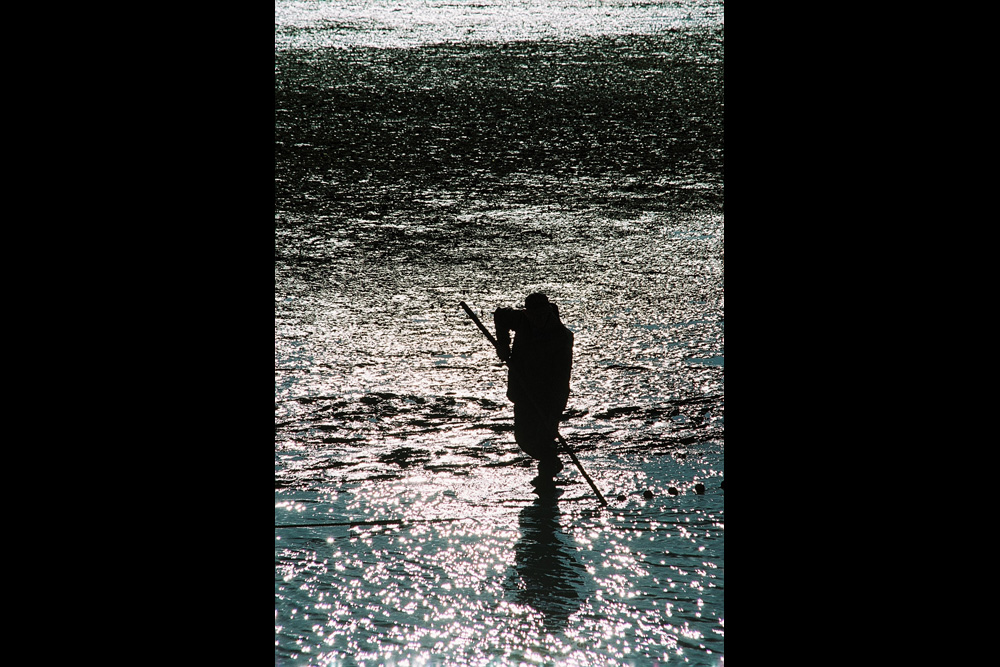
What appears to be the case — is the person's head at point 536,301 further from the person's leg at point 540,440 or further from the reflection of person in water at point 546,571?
the reflection of person in water at point 546,571

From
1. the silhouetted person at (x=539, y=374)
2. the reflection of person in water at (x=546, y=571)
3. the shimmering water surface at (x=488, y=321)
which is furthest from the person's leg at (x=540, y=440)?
the reflection of person in water at (x=546, y=571)

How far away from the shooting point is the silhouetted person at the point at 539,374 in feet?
20.3

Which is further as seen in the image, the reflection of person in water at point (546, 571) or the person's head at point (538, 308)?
the person's head at point (538, 308)

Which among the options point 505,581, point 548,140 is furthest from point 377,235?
point 505,581

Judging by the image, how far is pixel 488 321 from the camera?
9828 millimetres

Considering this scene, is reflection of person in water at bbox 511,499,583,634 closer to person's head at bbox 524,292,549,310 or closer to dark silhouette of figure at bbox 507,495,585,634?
dark silhouette of figure at bbox 507,495,585,634

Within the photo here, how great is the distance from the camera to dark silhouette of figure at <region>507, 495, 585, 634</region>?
180 inches

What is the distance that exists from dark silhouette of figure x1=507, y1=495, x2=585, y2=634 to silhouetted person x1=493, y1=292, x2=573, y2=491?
47cm

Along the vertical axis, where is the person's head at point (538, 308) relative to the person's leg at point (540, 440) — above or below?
above

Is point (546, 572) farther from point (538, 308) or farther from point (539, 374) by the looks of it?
point (538, 308)

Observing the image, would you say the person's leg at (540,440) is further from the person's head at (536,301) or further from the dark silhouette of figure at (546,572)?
the person's head at (536,301)

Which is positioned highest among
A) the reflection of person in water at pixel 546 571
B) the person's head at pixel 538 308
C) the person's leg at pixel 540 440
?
the person's head at pixel 538 308

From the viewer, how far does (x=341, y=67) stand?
1878 cm
